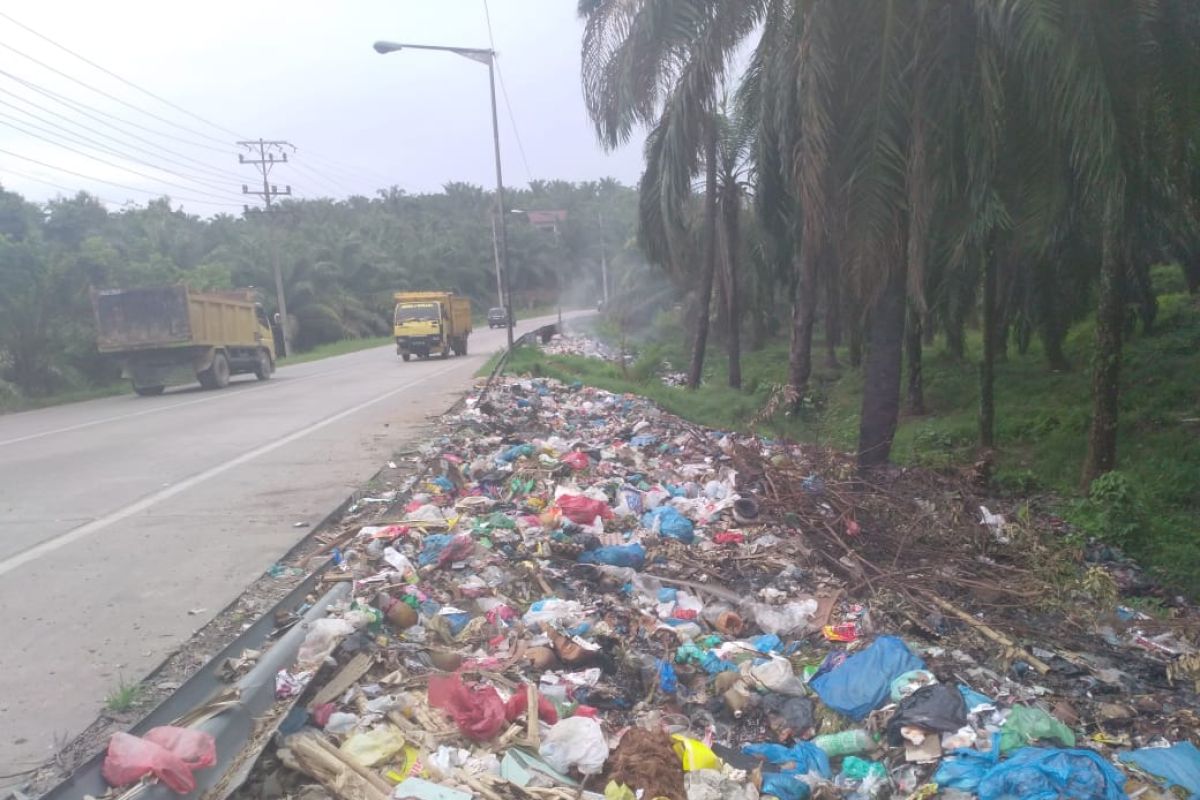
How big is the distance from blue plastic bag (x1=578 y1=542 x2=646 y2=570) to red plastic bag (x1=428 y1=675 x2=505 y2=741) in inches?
92.2

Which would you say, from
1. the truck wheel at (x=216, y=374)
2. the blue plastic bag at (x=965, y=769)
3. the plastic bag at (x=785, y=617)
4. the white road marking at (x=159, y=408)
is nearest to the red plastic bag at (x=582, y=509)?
the plastic bag at (x=785, y=617)

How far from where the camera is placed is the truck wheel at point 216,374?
77.7 ft

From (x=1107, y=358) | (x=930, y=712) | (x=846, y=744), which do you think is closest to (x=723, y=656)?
(x=846, y=744)

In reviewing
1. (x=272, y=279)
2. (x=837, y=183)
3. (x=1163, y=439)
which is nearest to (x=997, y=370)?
(x=1163, y=439)

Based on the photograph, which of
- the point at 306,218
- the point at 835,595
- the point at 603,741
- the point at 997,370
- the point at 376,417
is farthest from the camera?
the point at 306,218

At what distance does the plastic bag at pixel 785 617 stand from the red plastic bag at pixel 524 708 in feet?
6.38

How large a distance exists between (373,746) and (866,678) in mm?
2688

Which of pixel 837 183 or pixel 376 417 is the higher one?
pixel 837 183

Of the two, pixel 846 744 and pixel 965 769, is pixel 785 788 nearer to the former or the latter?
pixel 846 744

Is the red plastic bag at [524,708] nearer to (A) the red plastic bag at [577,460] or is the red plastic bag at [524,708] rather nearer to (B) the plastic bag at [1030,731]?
(B) the plastic bag at [1030,731]

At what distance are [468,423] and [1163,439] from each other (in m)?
10.3

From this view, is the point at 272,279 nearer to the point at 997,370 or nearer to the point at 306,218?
the point at 306,218

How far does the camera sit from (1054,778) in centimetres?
430

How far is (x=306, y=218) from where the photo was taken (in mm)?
73688
